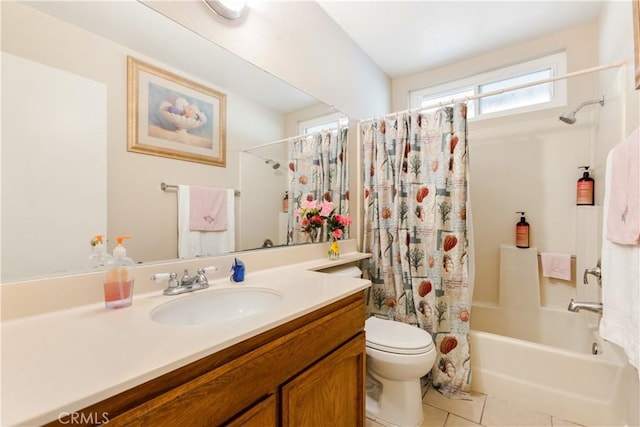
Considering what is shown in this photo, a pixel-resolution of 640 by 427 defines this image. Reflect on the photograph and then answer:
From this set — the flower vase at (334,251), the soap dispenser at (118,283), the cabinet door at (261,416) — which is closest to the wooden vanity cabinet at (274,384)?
the cabinet door at (261,416)

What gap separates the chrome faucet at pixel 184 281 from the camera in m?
0.98

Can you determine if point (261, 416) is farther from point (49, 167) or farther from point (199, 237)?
point (49, 167)

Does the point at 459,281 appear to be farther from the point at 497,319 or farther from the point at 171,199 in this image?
the point at 171,199

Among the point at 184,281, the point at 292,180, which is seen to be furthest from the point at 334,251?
the point at 184,281

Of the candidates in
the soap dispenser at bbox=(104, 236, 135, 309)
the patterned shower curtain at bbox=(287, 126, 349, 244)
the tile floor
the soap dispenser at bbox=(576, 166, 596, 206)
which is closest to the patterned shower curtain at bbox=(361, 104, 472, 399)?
the tile floor

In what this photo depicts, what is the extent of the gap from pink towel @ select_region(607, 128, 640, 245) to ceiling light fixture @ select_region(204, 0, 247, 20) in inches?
67.1

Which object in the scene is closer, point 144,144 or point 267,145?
point 144,144

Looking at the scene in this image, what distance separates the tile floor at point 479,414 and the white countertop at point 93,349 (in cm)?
122

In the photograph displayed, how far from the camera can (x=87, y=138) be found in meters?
0.90

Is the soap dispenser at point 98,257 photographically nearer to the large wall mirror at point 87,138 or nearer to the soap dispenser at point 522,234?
the large wall mirror at point 87,138

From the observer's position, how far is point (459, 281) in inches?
69.2

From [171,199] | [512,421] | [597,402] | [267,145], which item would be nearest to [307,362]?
[171,199]

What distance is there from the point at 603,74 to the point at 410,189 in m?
1.47

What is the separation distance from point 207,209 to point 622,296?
1.77m
